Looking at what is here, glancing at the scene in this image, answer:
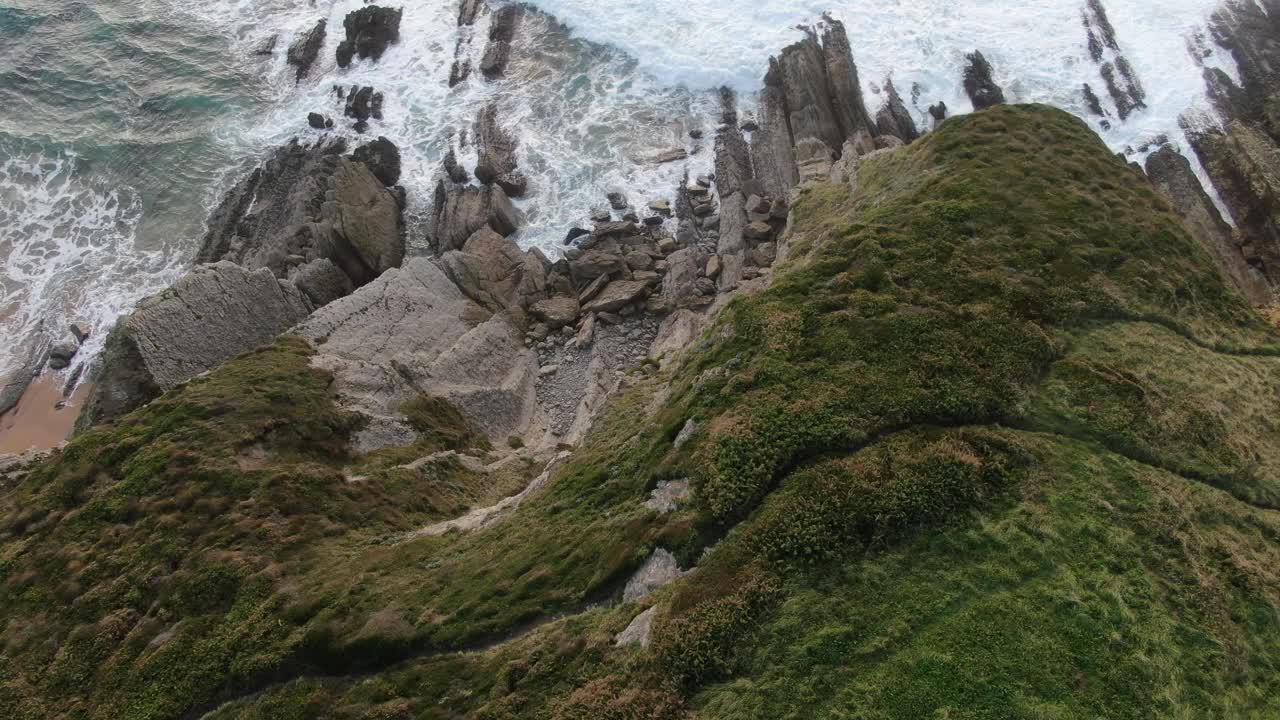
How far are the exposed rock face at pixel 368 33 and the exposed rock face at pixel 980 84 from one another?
4230 cm

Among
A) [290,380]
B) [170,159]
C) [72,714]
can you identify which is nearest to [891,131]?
[290,380]

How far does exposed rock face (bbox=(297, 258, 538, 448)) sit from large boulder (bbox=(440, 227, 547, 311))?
97 cm

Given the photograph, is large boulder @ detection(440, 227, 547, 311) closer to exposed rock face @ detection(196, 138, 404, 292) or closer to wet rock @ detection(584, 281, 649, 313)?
wet rock @ detection(584, 281, 649, 313)

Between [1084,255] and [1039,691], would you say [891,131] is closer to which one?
[1084,255]

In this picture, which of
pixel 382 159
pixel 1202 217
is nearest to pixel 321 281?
pixel 382 159

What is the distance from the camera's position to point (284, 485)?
22109 mm

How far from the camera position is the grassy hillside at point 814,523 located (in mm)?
13711

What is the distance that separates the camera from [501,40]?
5325 centimetres

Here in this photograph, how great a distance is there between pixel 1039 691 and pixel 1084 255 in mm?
15223

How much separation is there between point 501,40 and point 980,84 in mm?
34558

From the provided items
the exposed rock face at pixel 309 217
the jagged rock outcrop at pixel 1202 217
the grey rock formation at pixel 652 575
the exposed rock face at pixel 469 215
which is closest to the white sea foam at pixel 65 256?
the exposed rock face at pixel 309 217

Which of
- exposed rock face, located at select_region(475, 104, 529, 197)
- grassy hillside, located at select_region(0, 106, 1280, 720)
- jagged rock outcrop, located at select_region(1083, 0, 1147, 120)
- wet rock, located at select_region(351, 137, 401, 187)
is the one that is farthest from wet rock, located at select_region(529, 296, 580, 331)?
jagged rock outcrop, located at select_region(1083, 0, 1147, 120)

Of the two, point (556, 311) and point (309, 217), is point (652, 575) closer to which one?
point (556, 311)

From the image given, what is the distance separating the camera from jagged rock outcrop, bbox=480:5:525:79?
51.2m
